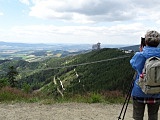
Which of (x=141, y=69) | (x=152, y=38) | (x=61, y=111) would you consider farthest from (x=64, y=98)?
(x=152, y=38)

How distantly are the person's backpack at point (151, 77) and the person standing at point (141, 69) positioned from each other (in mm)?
131

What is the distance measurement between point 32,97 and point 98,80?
9327cm

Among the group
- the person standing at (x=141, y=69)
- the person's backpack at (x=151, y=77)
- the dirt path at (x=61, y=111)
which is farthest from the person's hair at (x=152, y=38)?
the dirt path at (x=61, y=111)

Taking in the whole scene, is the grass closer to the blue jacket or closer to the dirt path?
the dirt path

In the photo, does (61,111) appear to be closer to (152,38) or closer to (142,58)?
(142,58)

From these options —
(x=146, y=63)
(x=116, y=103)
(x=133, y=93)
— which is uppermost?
(x=146, y=63)

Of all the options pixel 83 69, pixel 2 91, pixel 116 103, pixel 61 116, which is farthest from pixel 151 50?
pixel 83 69

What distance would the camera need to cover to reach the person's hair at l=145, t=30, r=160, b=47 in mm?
4488

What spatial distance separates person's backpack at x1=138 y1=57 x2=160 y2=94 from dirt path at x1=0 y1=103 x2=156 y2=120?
339 cm

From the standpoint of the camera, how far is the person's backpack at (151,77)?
429 centimetres

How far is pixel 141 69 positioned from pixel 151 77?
0.28m

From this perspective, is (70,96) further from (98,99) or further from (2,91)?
(2,91)

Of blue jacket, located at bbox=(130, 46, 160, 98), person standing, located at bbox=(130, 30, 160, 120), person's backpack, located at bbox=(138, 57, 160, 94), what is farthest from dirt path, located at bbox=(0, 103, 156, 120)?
person's backpack, located at bbox=(138, 57, 160, 94)

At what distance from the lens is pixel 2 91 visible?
10227 mm
